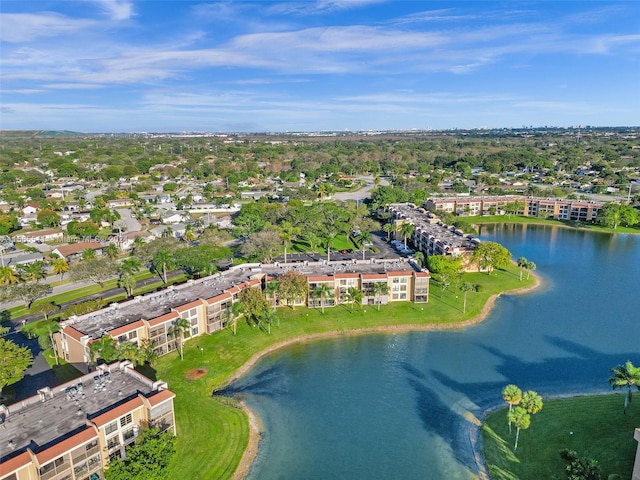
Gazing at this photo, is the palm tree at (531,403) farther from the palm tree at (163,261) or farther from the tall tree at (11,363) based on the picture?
the palm tree at (163,261)

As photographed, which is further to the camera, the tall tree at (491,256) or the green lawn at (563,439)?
the tall tree at (491,256)

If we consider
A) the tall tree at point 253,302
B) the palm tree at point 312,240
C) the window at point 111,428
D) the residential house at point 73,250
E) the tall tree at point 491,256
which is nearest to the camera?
the window at point 111,428

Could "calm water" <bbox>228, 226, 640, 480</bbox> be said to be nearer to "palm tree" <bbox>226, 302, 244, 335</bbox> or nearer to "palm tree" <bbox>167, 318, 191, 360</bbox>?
"palm tree" <bbox>226, 302, 244, 335</bbox>

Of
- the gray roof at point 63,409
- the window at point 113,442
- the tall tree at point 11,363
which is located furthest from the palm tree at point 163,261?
the window at point 113,442

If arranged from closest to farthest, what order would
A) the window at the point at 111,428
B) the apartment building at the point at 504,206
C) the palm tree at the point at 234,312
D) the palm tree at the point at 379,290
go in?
the window at the point at 111,428
the palm tree at the point at 234,312
the palm tree at the point at 379,290
the apartment building at the point at 504,206

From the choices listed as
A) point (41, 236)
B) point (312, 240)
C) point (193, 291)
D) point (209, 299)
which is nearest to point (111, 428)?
point (209, 299)

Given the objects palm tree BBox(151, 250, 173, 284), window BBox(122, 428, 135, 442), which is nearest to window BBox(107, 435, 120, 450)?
window BBox(122, 428, 135, 442)

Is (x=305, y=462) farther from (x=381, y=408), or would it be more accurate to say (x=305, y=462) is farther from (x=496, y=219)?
(x=496, y=219)

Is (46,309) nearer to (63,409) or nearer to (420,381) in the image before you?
(63,409)
